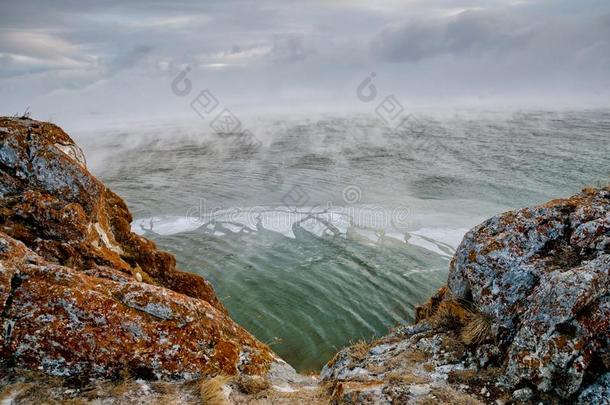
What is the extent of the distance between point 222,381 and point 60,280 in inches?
127

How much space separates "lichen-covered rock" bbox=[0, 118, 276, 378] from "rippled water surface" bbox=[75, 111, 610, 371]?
8297 millimetres

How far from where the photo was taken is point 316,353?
15.1 m

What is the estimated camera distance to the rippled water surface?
57.9ft

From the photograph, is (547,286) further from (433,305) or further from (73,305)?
(73,305)

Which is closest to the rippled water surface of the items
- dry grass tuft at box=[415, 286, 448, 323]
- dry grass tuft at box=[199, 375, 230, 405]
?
dry grass tuft at box=[415, 286, 448, 323]

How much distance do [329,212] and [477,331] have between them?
21712mm

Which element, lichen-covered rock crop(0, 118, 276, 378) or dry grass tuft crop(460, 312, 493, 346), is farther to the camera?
dry grass tuft crop(460, 312, 493, 346)

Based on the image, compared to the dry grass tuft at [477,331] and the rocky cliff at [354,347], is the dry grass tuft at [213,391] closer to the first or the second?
the rocky cliff at [354,347]

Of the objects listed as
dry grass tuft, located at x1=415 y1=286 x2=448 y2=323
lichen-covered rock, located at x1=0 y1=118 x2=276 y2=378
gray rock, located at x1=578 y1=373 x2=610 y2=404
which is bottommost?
dry grass tuft, located at x1=415 y1=286 x2=448 y2=323

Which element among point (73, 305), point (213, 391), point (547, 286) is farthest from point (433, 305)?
point (73, 305)

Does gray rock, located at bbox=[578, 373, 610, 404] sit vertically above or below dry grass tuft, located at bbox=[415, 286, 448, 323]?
above

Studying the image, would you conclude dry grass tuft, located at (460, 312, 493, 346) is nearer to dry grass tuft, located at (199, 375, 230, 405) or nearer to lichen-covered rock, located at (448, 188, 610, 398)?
lichen-covered rock, located at (448, 188, 610, 398)

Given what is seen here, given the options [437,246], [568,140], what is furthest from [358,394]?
[568,140]

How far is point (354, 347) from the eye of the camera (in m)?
8.93
